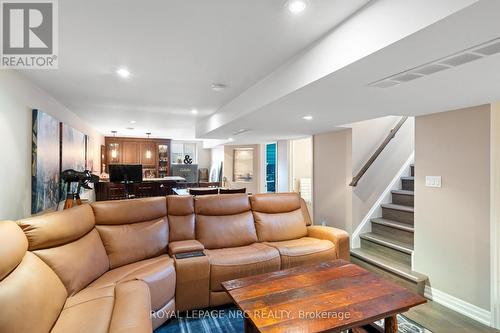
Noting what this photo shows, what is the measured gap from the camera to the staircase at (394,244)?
298 centimetres

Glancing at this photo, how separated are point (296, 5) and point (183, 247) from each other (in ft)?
7.74

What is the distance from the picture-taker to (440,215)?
9.07 feet

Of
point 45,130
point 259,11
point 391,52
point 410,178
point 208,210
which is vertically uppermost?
point 259,11

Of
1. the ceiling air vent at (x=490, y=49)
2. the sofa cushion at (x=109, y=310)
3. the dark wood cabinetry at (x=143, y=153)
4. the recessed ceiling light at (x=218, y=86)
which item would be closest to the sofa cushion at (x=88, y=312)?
the sofa cushion at (x=109, y=310)

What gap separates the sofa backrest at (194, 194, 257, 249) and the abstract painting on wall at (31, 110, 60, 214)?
161cm

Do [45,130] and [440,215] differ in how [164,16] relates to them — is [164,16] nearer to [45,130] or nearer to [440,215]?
[45,130]

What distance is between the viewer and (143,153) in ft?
27.6

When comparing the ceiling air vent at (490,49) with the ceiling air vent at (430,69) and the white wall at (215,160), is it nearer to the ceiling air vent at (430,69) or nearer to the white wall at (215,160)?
the ceiling air vent at (430,69)

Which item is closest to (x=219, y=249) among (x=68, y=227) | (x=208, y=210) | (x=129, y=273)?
(x=208, y=210)

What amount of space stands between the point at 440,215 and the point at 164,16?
3283 millimetres

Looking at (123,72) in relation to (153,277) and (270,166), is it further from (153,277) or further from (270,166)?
(270,166)

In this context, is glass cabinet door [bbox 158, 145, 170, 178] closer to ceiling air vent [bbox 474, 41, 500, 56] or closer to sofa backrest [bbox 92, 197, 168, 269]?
sofa backrest [bbox 92, 197, 168, 269]

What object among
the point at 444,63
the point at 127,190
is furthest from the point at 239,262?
the point at 127,190

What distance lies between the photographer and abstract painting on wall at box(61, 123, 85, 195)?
3317 millimetres
